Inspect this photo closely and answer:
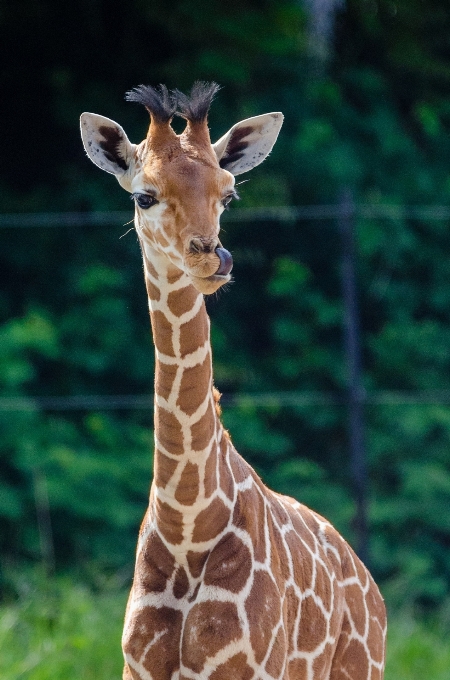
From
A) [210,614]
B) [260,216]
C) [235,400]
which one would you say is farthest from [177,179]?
[235,400]

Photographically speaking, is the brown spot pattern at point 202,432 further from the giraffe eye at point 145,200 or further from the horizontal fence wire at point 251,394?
the horizontal fence wire at point 251,394

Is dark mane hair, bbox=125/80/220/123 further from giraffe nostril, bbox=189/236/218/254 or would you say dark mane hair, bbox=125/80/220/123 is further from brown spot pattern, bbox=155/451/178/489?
brown spot pattern, bbox=155/451/178/489

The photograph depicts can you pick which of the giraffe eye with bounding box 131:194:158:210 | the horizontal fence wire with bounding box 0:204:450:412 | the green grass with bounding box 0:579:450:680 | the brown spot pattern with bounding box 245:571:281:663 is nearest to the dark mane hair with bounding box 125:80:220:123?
the giraffe eye with bounding box 131:194:158:210

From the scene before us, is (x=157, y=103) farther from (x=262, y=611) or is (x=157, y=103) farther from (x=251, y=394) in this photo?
(x=251, y=394)

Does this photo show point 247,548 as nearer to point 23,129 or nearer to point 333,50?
point 23,129

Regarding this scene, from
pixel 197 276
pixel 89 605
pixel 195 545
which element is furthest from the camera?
pixel 89 605

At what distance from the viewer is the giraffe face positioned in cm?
298

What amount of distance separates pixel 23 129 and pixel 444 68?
3.83 m

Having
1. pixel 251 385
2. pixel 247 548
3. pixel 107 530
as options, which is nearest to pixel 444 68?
pixel 251 385

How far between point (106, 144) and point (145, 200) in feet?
1.39

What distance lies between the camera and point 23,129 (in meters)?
9.34

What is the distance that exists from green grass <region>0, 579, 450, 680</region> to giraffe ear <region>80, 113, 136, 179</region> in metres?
3.16

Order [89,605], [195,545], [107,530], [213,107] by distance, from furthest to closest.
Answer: [213,107] → [107,530] → [89,605] → [195,545]

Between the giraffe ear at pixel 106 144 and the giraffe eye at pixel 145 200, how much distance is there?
31 cm
